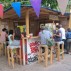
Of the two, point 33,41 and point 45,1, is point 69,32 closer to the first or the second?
point 33,41

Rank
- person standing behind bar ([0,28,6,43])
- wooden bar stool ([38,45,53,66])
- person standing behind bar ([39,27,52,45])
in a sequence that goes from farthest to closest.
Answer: person standing behind bar ([0,28,6,43])
person standing behind bar ([39,27,52,45])
wooden bar stool ([38,45,53,66])

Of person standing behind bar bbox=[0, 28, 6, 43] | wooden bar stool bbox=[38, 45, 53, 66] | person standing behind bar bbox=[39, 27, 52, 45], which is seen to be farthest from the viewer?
person standing behind bar bbox=[0, 28, 6, 43]

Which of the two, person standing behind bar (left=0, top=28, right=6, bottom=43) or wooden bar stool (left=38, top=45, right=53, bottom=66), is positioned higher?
person standing behind bar (left=0, top=28, right=6, bottom=43)

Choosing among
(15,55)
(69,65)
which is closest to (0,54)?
(15,55)

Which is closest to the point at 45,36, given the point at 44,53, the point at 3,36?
the point at 44,53

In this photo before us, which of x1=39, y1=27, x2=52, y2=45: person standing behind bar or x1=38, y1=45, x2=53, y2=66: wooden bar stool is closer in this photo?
x1=38, y1=45, x2=53, y2=66: wooden bar stool

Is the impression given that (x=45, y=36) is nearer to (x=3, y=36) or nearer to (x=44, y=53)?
(x=44, y=53)

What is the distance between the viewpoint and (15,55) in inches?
392

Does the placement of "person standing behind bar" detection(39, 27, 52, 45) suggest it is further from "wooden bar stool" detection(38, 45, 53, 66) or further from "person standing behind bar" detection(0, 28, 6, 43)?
"person standing behind bar" detection(0, 28, 6, 43)

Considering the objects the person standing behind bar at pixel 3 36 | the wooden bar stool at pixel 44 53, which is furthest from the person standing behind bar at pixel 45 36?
the person standing behind bar at pixel 3 36

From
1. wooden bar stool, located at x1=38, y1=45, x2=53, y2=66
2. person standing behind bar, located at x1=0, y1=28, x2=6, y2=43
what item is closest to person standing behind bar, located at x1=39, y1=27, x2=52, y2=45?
wooden bar stool, located at x1=38, y1=45, x2=53, y2=66

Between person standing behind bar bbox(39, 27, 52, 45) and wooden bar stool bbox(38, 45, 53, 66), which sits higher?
person standing behind bar bbox(39, 27, 52, 45)

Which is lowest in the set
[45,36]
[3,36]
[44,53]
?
[44,53]

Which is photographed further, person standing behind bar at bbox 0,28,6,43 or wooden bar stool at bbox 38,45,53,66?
person standing behind bar at bbox 0,28,6,43
